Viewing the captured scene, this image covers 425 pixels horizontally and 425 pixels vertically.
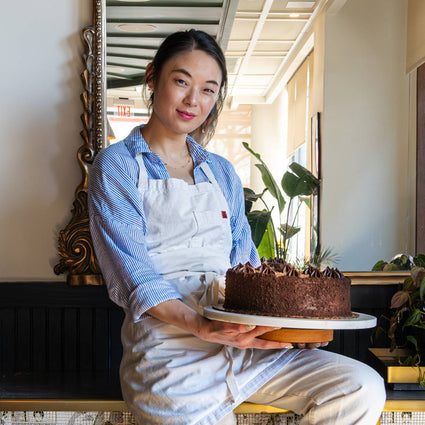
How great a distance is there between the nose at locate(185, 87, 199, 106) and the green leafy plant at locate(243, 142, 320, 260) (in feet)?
Answer: 1.67

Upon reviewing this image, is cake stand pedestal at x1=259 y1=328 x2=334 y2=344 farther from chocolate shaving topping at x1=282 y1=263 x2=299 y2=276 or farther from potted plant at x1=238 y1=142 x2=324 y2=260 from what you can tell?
potted plant at x1=238 y1=142 x2=324 y2=260

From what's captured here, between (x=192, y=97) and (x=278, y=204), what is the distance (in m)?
0.66

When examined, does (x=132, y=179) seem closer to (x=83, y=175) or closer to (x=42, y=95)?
(x=83, y=175)

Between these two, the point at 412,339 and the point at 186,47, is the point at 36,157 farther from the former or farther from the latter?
the point at 412,339

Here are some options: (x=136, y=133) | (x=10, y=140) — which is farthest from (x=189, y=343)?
(x=10, y=140)

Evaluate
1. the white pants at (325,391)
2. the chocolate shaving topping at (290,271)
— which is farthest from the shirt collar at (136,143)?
the white pants at (325,391)

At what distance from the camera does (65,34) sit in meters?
2.22

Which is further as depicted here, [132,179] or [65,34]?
[65,34]

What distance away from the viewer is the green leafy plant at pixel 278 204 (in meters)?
2.21

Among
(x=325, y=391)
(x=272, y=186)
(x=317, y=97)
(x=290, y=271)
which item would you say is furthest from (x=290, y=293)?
(x=317, y=97)

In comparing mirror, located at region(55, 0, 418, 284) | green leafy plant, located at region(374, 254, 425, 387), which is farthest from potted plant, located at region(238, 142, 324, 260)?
green leafy plant, located at region(374, 254, 425, 387)

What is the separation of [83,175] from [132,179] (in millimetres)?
544

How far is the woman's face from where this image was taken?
1736 millimetres

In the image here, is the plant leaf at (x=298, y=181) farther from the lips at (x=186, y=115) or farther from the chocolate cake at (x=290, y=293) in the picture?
the chocolate cake at (x=290, y=293)
